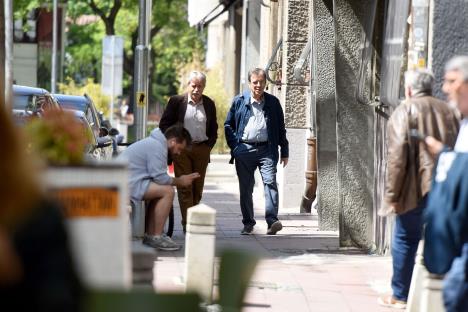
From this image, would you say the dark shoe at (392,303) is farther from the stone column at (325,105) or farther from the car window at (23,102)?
the car window at (23,102)

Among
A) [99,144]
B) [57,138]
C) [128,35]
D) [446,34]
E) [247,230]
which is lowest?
[247,230]

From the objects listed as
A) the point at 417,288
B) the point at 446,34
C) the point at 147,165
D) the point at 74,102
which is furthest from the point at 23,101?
the point at 417,288

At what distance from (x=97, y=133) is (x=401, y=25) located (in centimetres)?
1171

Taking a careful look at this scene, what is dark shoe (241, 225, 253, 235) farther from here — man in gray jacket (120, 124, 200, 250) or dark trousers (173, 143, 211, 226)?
man in gray jacket (120, 124, 200, 250)

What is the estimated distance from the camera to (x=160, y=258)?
12.0m

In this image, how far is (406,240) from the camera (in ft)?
29.3

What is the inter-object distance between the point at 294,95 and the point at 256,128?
495 centimetres

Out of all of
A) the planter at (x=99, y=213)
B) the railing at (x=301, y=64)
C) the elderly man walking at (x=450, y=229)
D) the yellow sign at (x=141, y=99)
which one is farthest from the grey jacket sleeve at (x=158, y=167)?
the planter at (x=99, y=213)

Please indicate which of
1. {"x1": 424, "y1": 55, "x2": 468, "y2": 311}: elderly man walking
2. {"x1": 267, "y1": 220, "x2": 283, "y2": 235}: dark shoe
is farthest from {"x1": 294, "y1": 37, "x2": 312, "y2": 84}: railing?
{"x1": 424, "y1": 55, "x2": 468, "y2": 311}: elderly man walking

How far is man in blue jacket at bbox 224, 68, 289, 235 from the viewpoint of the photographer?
14188mm

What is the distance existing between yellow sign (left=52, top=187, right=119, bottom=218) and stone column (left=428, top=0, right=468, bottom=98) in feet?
17.9

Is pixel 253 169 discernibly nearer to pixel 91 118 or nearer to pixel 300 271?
pixel 300 271

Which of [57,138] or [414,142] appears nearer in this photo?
[57,138]

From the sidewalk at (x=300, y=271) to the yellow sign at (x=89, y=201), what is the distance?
6.17ft
